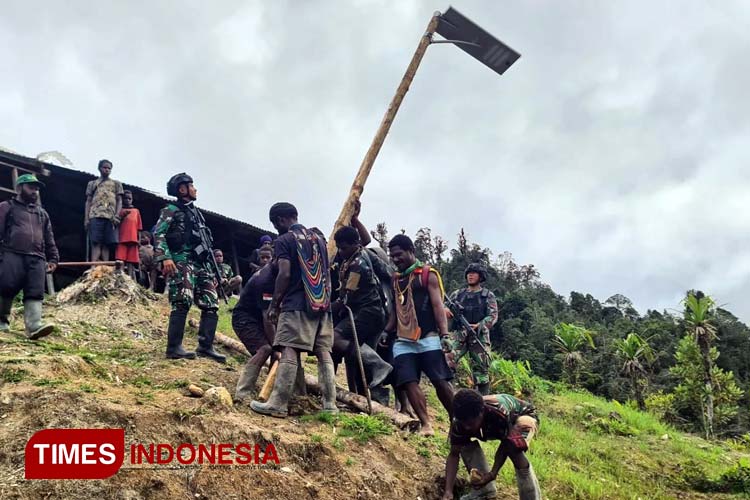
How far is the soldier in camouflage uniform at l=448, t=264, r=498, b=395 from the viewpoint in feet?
21.5

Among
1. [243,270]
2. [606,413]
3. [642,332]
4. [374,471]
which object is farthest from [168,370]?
[642,332]

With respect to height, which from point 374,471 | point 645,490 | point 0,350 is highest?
point 0,350

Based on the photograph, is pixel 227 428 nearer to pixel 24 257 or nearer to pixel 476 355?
pixel 24 257

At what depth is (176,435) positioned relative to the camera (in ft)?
11.5

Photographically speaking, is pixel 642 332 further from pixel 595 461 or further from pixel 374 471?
pixel 374 471

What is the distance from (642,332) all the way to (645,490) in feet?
102

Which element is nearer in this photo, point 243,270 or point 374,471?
point 374,471

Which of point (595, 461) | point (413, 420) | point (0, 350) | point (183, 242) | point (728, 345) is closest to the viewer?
point (0, 350)

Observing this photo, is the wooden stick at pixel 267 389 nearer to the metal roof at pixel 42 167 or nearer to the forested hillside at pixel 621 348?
the metal roof at pixel 42 167

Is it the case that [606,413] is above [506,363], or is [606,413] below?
below

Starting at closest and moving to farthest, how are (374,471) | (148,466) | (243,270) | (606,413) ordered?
(148,466) → (374,471) → (606,413) → (243,270)

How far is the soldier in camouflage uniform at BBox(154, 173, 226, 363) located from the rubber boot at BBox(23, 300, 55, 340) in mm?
1213

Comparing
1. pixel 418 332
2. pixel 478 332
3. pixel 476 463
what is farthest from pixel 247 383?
pixel 478 332

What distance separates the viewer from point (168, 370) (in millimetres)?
5141
